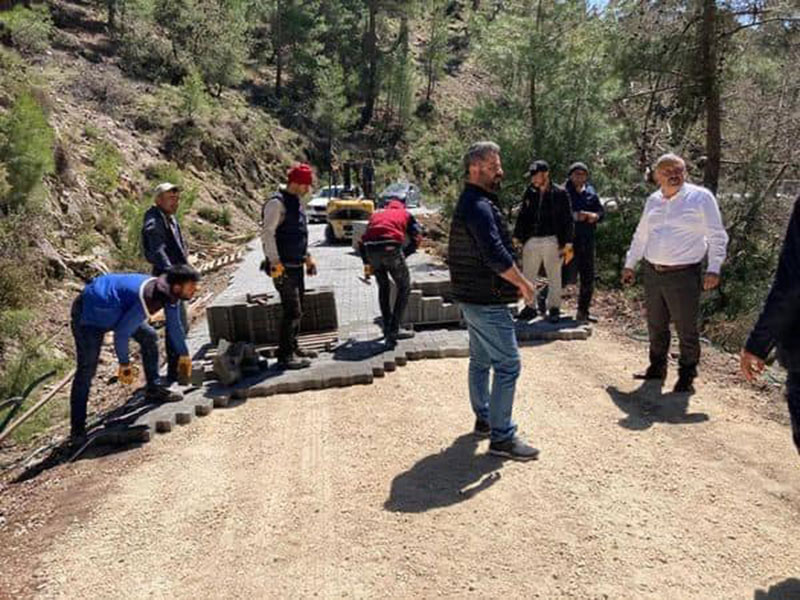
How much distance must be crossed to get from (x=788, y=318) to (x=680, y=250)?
Answer: 8.08ft

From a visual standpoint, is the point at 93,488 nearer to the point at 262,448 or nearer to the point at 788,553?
the point at 262,448

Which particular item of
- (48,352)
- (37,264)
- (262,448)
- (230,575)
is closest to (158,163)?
(37,264)

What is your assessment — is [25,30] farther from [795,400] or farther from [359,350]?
[795,400]

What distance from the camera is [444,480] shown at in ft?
13.8

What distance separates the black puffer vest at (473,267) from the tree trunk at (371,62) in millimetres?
45602

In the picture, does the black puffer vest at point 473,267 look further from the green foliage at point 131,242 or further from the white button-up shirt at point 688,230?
the green foliage at point 131,242

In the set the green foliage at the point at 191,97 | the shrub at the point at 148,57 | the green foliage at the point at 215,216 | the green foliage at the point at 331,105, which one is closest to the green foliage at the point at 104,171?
the green foliage at the point at 215,216

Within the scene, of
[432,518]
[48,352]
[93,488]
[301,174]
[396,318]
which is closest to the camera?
[432,518]

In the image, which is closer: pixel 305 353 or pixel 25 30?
pixel 305 353

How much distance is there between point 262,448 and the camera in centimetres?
495

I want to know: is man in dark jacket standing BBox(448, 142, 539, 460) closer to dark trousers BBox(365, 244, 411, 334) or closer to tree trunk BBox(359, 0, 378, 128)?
dark trousers BBox(365, 244, 411, 334)

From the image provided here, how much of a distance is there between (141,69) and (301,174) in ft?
89.0

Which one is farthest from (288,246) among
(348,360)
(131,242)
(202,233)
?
(202,233)

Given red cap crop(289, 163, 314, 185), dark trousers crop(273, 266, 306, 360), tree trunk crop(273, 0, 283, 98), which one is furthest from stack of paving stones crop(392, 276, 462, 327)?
tree trunk crop(273, 0, 283, 98)
